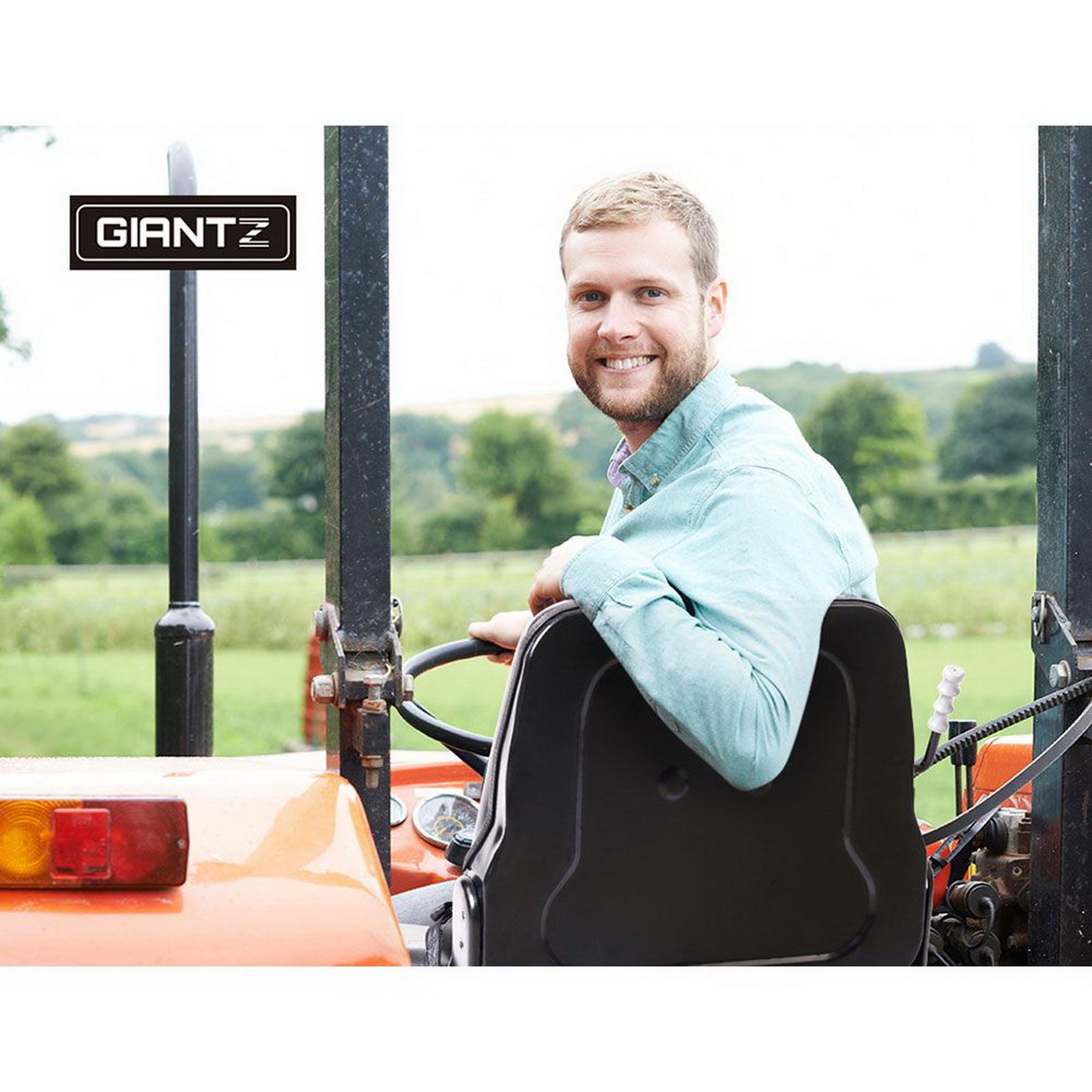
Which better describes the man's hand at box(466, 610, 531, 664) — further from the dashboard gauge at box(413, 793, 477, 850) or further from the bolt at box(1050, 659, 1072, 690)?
the bolt at box(1050, 659, 1072, 690)

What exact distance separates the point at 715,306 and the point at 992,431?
95 centimetres

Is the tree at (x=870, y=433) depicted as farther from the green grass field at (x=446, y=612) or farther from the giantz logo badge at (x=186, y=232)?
the giantz logo badge at (x=186, y=232)

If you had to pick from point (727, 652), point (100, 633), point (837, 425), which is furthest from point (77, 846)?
point (100, 633)

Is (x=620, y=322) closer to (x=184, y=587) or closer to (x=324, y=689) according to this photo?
(x=324, y=689)

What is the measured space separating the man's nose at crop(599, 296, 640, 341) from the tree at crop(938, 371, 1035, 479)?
0.50 metres

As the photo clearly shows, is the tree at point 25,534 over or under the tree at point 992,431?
under

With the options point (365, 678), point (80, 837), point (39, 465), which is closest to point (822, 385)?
point (365, 678)

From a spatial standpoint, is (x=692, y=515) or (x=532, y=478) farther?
(x=532, y=478)

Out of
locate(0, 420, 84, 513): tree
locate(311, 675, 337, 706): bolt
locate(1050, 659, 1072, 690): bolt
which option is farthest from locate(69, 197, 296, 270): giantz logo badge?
locate(0, 420, 84, 513): tree

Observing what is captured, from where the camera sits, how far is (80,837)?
4.38ft

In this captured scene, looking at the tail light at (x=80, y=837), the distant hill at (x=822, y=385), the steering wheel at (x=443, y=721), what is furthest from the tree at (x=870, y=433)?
the tail light at (x=80, y=837)

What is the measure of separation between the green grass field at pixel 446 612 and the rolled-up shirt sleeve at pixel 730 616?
0.64 feet

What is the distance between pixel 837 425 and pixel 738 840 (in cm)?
54

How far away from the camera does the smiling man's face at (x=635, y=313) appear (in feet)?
4.96
